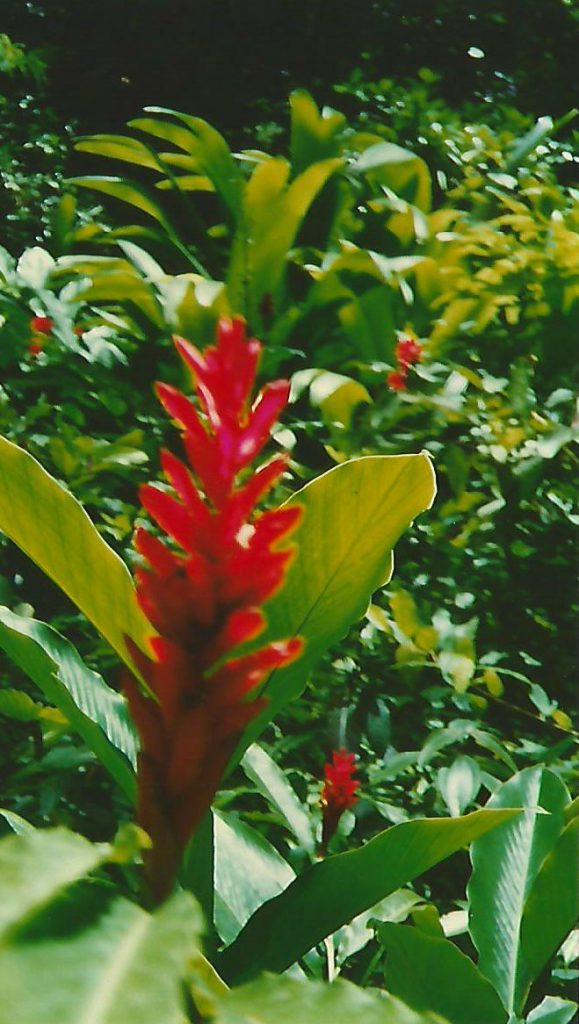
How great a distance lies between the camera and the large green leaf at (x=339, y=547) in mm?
749

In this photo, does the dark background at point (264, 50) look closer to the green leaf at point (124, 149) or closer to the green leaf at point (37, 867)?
the green leaf at point (124, 149)

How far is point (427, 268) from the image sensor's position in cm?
240

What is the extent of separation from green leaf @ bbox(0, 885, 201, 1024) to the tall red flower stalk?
6cm

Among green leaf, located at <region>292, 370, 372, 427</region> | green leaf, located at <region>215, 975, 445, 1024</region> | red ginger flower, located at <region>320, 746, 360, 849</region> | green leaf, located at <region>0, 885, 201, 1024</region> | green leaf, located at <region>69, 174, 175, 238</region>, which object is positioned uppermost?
green leaf, located at <region>0, 885, 201, 1024</region>

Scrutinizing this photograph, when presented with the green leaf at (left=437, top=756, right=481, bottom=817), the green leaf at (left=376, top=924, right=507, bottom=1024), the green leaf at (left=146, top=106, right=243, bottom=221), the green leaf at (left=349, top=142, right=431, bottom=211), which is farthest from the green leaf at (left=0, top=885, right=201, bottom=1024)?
the green leaf at (left=349, top=142, right=431, bottom=211)

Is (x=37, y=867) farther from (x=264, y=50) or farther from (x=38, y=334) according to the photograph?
(x=264, y=50)

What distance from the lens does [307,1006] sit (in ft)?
1.62

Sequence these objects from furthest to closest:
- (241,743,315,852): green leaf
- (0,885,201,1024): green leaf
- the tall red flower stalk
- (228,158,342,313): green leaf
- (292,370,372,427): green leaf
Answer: (228,158,342,313): green leaf
(292,370,372,427): green leaf
(241,743,315,852): green leaf
the tall red flower stalk
(0,885,201,1024): green leaf

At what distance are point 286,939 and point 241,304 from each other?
1771 millimetres

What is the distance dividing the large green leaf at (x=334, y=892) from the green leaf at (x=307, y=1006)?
0.22 meters

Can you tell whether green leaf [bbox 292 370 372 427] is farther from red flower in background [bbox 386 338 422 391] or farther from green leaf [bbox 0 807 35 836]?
green leaf [bbox 0 807 35 836]

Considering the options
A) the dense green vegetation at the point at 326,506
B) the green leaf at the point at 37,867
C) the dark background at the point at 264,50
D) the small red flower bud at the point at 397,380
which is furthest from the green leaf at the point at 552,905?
the dark background at the point at 264,50

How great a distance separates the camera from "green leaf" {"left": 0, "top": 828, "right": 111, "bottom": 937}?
45 cm

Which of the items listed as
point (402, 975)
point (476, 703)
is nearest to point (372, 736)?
point (476, 703)
